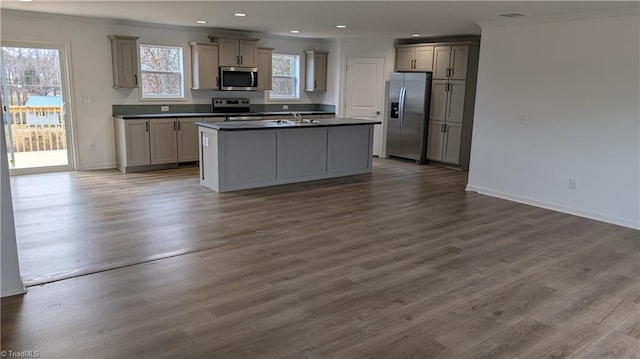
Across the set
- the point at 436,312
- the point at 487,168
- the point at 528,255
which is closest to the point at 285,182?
the point at 487,168

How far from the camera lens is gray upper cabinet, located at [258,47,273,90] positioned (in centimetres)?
856

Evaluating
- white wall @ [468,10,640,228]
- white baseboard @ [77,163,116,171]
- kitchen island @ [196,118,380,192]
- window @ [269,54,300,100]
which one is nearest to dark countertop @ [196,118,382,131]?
kitchen island @ [196,118,380,192]

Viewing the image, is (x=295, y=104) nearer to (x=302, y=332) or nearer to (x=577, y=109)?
(x=577, y=109)

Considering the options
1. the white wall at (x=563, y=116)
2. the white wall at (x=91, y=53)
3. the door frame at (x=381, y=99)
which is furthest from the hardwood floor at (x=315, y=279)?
the door frame at (x=381, y=99)

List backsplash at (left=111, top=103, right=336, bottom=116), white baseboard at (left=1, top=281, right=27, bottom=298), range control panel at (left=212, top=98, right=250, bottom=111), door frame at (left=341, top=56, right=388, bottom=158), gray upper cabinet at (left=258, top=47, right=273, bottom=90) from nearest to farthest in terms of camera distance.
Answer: white baseboard at (left=1, top=281, right=27, bottom=298) < backsplash at (left=111, top=103, right=336, bottom=116) < range control panel at (left=212, top=98, right=250, bottom=111) < gray upper cabinet at (left=258, top=47, right=273, bottom=90) < door frame at (left=341, top=56, right=388, bottom=158)

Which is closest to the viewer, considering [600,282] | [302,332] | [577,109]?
[302,332]

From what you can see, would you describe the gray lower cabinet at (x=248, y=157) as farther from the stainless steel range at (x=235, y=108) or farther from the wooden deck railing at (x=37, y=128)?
the wooden deck railing at (x=37, y=128)

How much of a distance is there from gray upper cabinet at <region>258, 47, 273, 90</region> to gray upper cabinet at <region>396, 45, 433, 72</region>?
2.44 meters

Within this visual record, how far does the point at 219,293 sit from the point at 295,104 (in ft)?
22.1

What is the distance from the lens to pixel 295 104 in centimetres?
951

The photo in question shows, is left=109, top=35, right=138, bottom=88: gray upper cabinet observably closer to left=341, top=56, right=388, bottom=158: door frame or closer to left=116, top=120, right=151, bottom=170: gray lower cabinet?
left=116, top=120, right=151, bottom=170: gray lower cabinet

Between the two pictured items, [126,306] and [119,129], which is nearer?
[126,306]

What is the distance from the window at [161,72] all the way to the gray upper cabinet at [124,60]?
0.32m

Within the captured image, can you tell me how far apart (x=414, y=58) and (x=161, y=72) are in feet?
14.7
